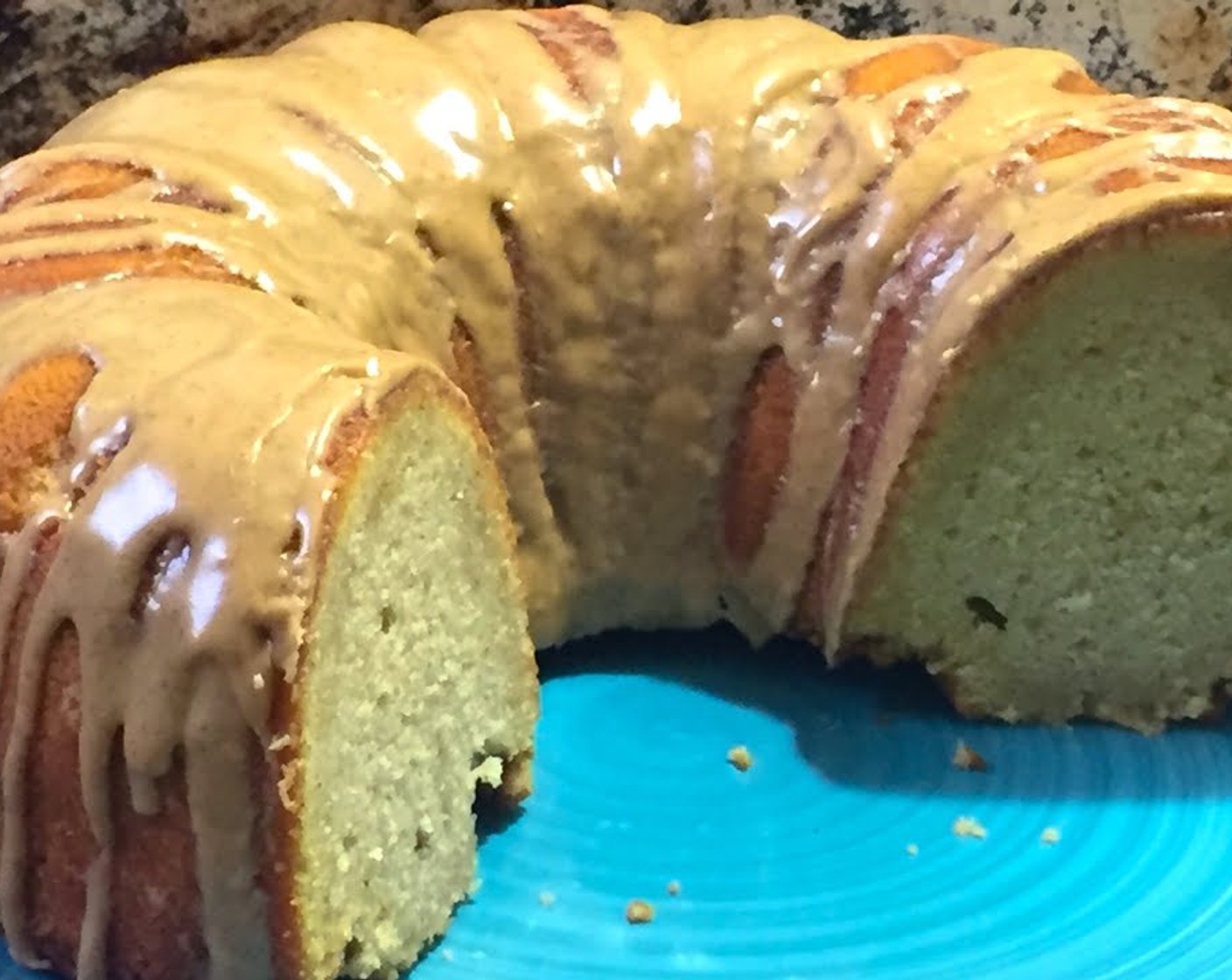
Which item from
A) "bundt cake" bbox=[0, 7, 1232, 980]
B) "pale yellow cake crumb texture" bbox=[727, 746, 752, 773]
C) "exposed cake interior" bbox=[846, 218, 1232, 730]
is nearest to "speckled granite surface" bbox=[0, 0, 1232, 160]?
"bundt cake" bbox=[0, 7, 1232, 980]

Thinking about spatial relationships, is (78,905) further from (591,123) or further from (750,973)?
(591,123)

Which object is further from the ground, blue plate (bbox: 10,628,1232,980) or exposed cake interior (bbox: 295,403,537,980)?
exposed cake interior (bbox: 295,403,537,980)

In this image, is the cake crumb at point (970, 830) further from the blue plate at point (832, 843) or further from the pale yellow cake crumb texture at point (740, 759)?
the pale yellow cake crumb texture at point (740, 759)

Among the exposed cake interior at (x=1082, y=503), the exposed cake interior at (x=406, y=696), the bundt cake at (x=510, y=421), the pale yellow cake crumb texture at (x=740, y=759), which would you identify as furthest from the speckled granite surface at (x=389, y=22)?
the pale yellow cake crumb texture at (x=740, y=759)

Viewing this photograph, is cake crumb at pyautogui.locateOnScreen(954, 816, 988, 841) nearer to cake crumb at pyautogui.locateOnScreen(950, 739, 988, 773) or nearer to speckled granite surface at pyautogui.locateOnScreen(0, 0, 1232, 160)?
cake crumb at pyautogui.locateOnScreen(950, 739, 988, 773)

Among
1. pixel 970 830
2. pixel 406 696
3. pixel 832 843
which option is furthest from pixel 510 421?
pixel 970 830

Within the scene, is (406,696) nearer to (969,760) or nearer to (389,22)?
(969,760)
